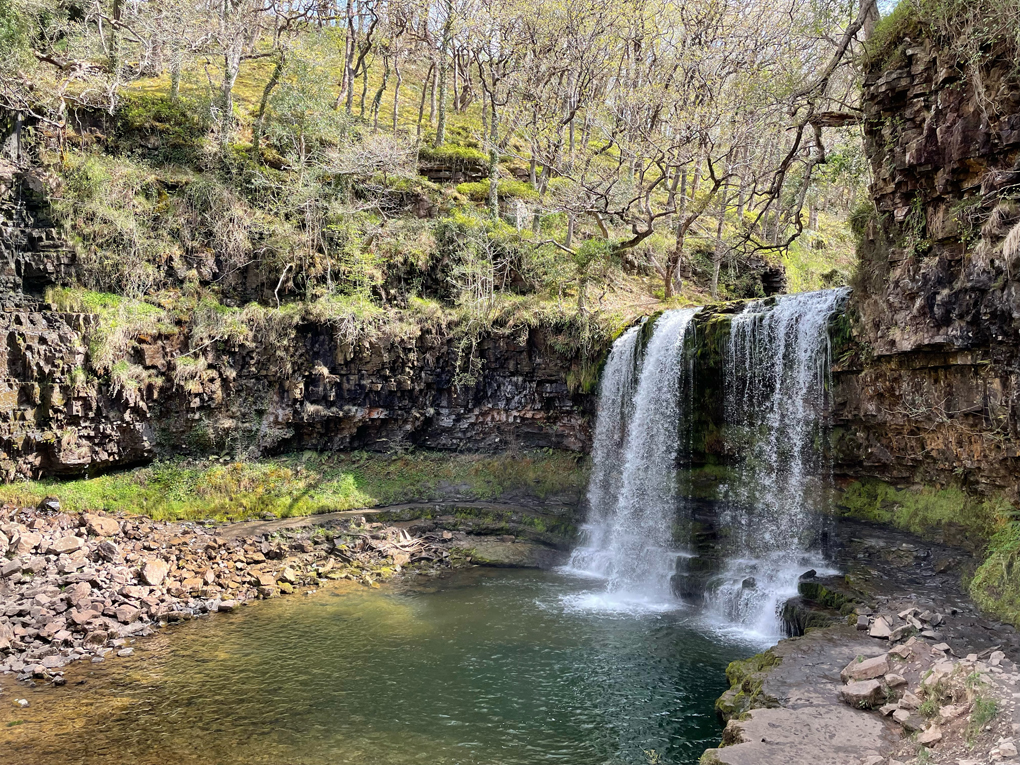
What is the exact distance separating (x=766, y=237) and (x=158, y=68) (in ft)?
84.8

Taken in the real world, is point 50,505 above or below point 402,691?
above

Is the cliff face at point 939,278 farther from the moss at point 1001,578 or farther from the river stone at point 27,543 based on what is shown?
the river stone at point 27,543

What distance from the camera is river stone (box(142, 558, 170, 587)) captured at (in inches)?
516

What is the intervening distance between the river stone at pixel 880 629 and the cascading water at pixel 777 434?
346 centimetres

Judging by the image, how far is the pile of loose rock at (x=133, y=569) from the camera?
35.9ft

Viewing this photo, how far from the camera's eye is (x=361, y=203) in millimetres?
22562

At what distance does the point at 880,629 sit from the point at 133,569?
14.2m

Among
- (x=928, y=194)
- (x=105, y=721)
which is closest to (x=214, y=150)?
(x=105, y=721)

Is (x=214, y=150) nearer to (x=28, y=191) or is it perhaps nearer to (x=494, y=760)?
(x=28, y=191)

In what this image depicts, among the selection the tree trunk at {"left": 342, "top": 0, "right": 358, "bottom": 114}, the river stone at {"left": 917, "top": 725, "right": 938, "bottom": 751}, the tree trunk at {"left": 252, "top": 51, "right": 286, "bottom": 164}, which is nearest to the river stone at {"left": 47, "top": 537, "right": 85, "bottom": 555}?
the tree trunk at {"left": 252, "top": 51, "right": 286, "bottom": 164}

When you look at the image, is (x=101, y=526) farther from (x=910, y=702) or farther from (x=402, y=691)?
(x=910, y=702)

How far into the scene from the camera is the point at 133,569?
13484 millimetres

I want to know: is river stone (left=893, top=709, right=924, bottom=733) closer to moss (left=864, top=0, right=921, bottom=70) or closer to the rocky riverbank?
the rocky riverbank

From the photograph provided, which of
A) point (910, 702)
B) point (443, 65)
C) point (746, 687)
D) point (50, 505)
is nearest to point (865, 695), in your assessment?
point (910, 702)
